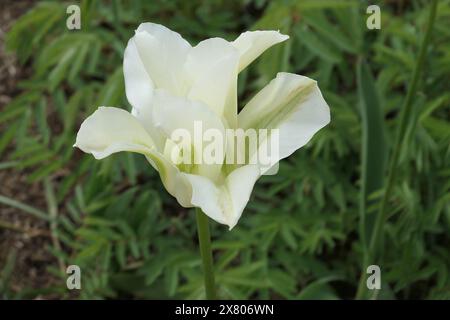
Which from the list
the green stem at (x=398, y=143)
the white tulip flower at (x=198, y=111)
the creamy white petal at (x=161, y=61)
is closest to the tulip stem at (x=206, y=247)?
the white tulip flower at (x=198, y=111)

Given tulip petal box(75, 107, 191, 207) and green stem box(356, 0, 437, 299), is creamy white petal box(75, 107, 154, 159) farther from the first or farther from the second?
green stem box(356, 0, 437, 299)

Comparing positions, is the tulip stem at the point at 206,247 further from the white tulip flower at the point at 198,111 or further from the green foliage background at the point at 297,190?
the green foliage background at the point at 297,190

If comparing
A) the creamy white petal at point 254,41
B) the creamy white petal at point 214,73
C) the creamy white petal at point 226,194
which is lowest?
the creamy white petal at point 226,194

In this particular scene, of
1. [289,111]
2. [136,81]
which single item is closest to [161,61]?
[136,81]

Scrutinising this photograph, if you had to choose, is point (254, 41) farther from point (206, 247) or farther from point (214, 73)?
point (206, 247)

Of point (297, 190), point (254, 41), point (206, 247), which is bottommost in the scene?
point (206, 247)

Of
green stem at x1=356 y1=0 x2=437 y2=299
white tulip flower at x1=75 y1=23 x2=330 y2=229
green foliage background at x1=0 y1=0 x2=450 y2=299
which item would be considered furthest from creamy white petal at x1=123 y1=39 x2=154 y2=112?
green foliage background at x1=0 y1=0 x2=450 y2=299

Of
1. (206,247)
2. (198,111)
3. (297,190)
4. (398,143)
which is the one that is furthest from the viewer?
(297,190)
